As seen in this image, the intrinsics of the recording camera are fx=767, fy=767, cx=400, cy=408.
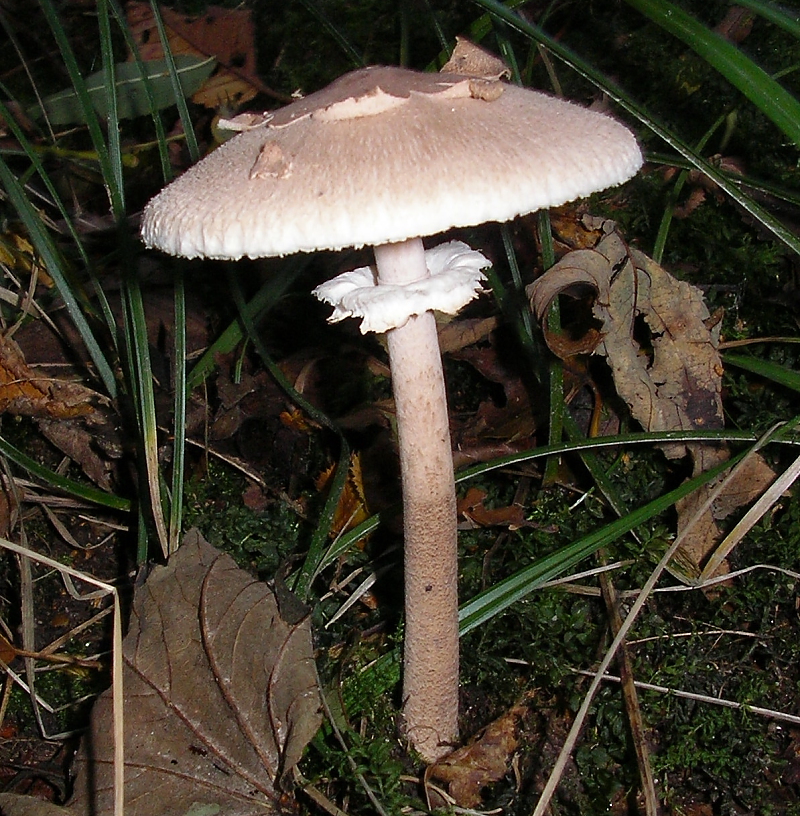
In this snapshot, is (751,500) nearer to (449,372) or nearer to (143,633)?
(449,372)

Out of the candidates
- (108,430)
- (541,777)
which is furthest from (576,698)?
(108,430)

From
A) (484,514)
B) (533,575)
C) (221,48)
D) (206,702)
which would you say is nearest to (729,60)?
(533,575)

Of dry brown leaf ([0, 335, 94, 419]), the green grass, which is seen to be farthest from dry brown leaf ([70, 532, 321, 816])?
dry brown leaf ([0, 335, 94, 419])

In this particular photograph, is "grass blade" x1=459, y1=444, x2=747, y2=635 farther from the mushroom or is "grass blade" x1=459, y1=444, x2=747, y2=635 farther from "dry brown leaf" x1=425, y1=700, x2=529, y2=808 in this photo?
the mushroom

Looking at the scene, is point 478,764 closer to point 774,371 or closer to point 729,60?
point 774,371

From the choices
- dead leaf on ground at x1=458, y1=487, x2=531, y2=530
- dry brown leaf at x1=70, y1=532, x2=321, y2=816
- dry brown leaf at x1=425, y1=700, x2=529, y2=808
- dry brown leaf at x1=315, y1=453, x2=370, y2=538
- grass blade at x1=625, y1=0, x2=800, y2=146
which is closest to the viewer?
grass blade at x1=625, y1=0, x2=800, y2=146

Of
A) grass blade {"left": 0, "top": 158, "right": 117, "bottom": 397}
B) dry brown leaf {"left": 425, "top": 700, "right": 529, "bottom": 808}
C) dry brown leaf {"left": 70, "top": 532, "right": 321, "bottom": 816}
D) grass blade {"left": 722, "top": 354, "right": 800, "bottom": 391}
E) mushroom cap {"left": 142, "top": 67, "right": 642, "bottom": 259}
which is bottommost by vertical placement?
dry brown leaf {"left": 425, "top": 700, "right": 529, "bottom": 808}

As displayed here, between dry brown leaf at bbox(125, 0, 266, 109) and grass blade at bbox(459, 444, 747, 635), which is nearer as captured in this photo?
grass blade at bbox(459, 444, 747, 635)
